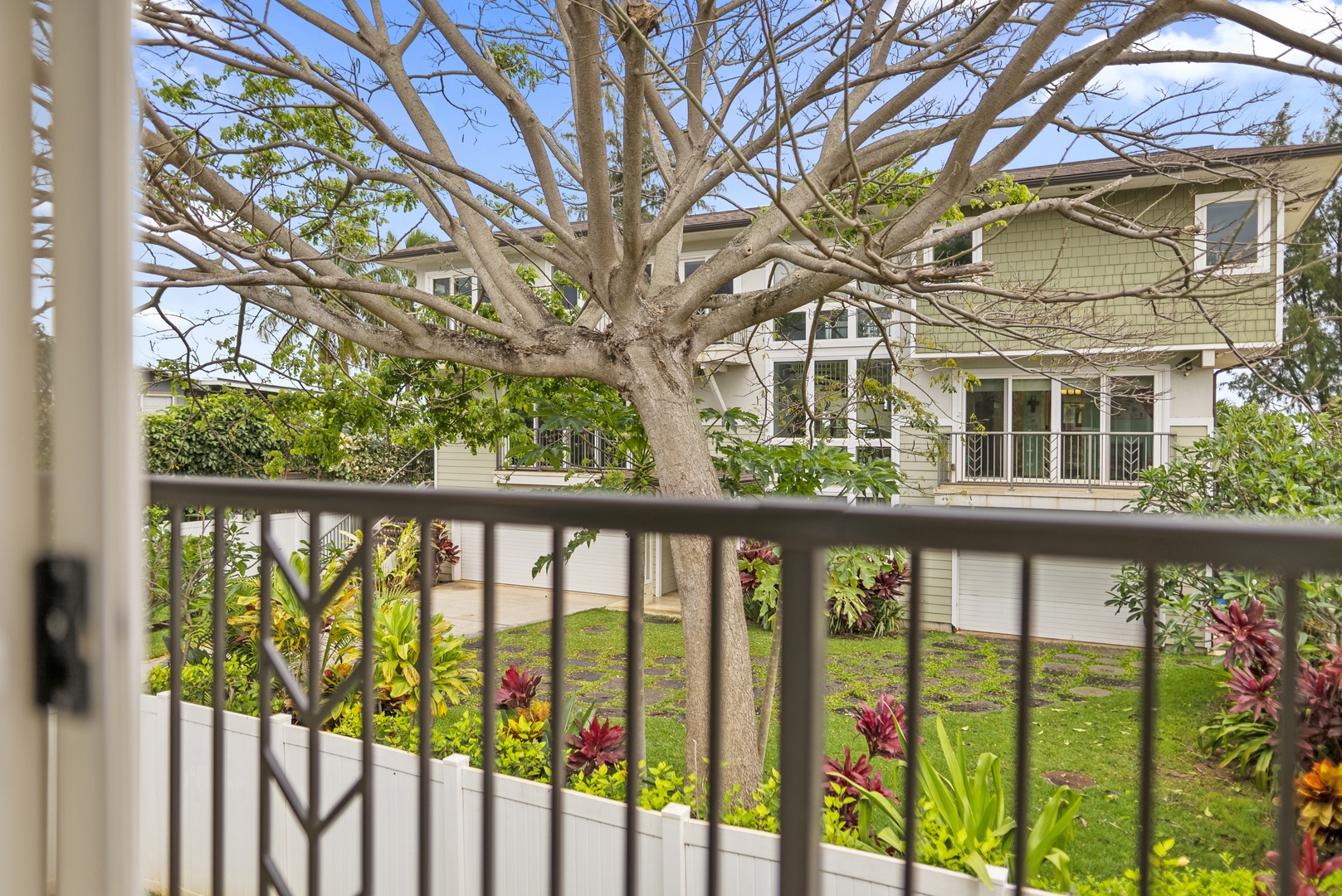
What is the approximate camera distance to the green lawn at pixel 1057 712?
527cm

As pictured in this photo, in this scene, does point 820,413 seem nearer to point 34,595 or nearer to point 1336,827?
point 1336,827

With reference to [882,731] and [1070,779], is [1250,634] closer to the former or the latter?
[882,731]

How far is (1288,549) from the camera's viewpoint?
75 centimetres

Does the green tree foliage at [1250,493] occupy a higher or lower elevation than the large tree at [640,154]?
lower

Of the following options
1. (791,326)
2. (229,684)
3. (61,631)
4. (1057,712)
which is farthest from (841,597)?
(791,326)

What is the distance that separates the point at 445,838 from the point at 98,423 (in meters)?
3.43

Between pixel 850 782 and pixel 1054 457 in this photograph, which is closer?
pixel 850 782

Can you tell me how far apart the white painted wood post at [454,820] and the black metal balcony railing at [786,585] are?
→ 2236 millimetres

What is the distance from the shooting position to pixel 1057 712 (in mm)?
7547

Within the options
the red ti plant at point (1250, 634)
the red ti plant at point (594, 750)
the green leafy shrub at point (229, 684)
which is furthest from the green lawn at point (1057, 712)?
the green leafy shrub at point (229, 684)

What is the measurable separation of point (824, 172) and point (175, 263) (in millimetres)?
4422

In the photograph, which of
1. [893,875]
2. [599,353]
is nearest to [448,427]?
[599,353]

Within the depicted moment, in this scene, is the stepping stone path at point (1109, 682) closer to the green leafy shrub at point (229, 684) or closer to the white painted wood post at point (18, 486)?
the green leafy shrub at point (229, 684)

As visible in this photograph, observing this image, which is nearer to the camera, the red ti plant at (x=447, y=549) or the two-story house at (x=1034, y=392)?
the two-story house at (x=1034, y=392)
